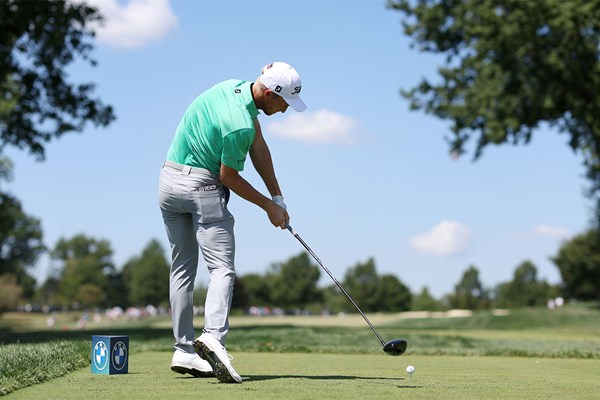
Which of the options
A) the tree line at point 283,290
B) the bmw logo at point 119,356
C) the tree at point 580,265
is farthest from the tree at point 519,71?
the tree line at point 283,290

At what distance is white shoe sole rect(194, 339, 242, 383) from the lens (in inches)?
210

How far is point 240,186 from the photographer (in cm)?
565

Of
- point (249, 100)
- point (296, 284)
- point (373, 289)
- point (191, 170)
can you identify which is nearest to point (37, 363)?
point (191, 170)

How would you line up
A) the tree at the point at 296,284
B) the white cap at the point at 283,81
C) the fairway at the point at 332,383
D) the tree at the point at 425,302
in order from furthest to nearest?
the tree at the point at 425,302 < the tree at the point at 296,284 < the white cap at the point at 283,81 < the fairway at the point at 332,383

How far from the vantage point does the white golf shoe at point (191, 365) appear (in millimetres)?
5828

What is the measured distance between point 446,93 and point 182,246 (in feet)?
65.4

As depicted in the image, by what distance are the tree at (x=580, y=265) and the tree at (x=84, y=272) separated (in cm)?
6966

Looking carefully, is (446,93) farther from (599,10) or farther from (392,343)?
(392,343)

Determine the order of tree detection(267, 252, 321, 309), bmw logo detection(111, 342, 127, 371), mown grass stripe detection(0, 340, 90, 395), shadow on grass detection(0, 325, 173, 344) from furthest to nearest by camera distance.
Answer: tree detection(267, 252, 321, 309), shadow on grass detection(0, 325, 173, 344), bmw logo detection(111, 342, 127, 371), mown grass stripe detection(0, 340, 90, 395)

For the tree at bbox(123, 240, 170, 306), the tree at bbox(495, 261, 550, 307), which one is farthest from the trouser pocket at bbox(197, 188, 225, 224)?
the tree at bbox(495, 261, 550, 307)

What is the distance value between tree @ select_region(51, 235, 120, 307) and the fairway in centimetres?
11309

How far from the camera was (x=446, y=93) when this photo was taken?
2497 cm

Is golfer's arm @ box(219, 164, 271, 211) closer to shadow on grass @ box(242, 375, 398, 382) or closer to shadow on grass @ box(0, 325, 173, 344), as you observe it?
shadow on grass @ box(242, 375, 398, 382)

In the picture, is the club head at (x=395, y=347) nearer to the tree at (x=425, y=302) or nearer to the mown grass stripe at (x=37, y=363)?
the mown grass stripe at (x=37, y=363)
